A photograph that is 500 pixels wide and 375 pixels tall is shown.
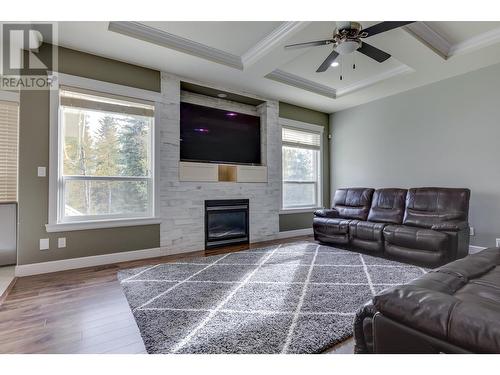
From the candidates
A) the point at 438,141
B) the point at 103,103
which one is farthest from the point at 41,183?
the point at 438,141

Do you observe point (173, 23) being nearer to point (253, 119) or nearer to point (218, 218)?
point (253, 119)

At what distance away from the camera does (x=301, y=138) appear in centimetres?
556

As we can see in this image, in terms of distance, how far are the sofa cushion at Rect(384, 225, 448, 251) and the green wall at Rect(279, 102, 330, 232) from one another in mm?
2031

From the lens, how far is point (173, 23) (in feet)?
9.32

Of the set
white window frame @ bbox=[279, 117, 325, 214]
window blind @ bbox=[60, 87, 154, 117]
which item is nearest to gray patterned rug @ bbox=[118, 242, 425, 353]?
white window frame @ bbox=[279, 117, 325, 214]

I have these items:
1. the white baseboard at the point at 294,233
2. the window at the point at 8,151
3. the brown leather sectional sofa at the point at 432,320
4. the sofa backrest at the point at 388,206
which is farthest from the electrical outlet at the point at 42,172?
the sofa backrest at the point at 388,206

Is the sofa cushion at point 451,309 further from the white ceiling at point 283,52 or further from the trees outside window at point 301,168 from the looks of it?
the trees outside window at point 301,168

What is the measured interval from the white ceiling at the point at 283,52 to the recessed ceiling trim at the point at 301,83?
0.02 metres

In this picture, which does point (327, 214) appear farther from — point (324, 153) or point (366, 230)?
point (324, 153)

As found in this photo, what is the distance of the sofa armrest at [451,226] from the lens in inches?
121
